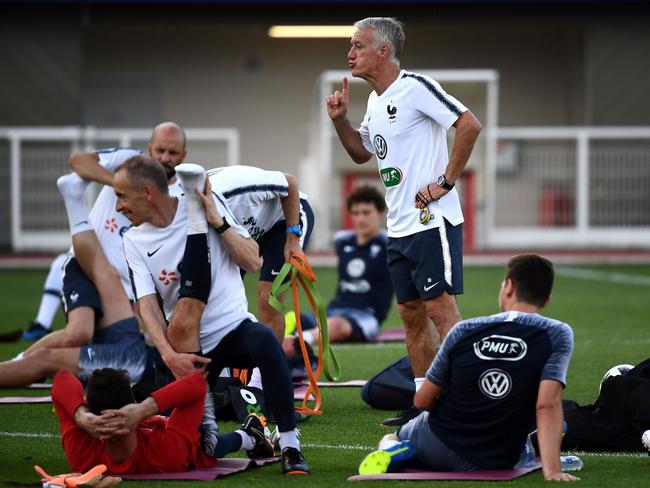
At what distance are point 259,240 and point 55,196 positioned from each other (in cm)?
1464

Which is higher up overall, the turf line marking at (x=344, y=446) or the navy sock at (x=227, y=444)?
the navy sock at (x=227, y=444)

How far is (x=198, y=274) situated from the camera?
5.48 metres

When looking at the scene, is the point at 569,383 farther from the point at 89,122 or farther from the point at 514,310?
the point at 89,122

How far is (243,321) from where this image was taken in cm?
566

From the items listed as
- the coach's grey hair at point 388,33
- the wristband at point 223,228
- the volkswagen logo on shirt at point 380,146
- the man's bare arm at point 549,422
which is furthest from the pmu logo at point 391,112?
the man's bare arm at point 549,422

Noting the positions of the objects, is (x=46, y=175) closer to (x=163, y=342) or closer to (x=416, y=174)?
(x=416, y=174)

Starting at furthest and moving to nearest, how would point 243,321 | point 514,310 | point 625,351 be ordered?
point 625,351 < point 243,321 < point 514,310

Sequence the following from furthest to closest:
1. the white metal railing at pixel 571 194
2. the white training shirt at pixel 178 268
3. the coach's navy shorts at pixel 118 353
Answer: the white metal railing at pixel 571 194 < the coach's navy shorts at pixel 118 353 < the white training shirt at pixel 178 268

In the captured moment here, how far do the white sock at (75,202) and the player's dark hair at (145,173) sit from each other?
279 cm

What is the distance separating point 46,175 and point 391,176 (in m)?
15.5

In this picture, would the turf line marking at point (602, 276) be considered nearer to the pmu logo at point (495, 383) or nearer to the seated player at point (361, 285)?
the seated player at point (361, 285)

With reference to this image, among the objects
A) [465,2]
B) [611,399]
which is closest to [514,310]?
[611,399]

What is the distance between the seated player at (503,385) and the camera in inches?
198

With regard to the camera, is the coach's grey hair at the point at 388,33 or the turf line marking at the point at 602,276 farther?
the turf line marking at the point at 602,276
